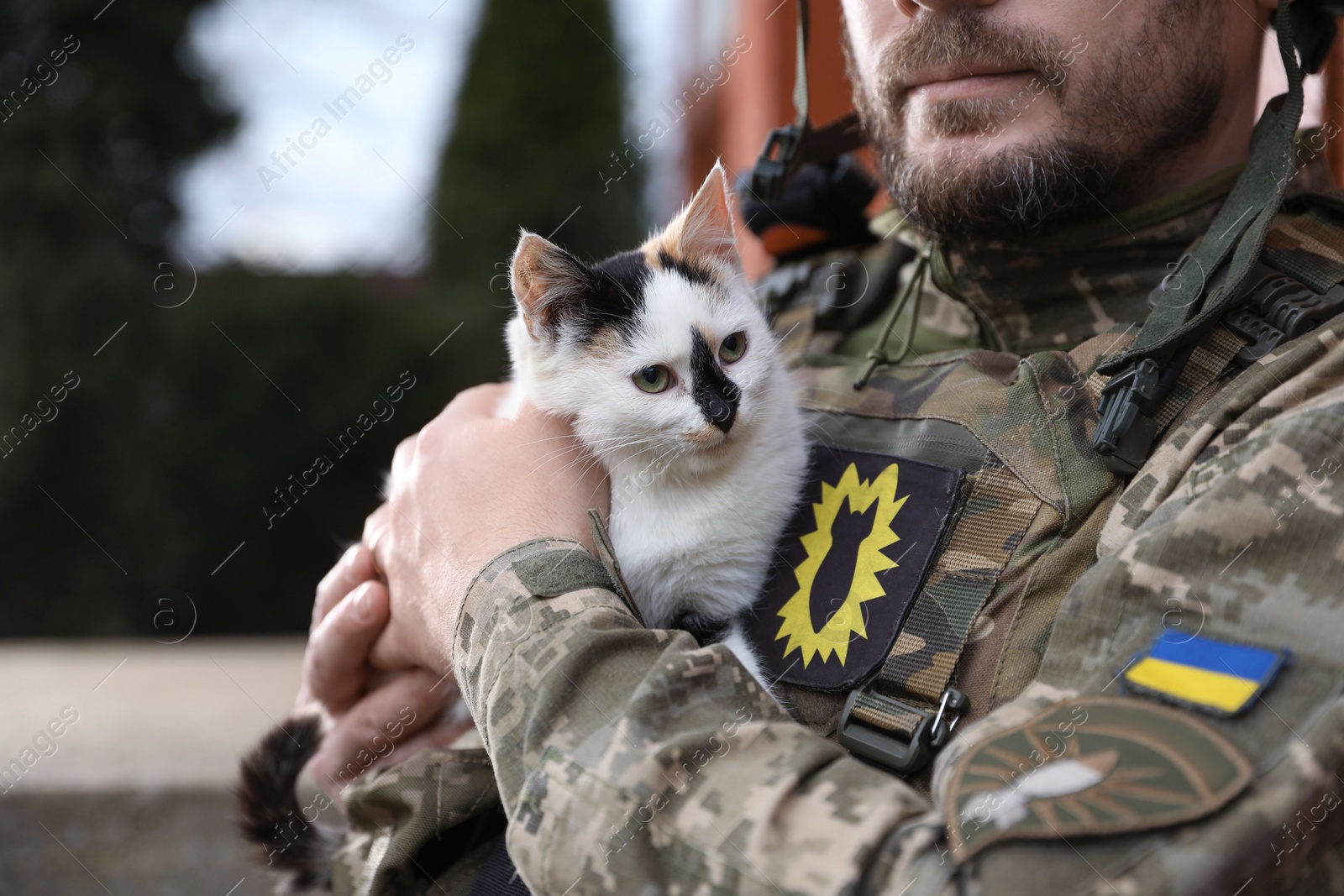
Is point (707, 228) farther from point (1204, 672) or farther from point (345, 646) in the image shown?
point (1204, 672)

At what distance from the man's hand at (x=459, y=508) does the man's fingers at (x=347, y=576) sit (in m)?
0.03

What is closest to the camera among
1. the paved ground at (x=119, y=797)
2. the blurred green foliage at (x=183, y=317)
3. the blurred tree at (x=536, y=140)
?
the paved ground at (x=119, y=797)

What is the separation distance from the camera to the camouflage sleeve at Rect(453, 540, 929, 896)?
86 cm

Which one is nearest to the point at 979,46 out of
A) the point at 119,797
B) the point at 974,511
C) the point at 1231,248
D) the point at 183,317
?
the point at 1231,248

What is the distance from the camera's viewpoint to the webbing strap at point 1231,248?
118 cm

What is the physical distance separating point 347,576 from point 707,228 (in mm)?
912

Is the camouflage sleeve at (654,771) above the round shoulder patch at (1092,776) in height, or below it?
above

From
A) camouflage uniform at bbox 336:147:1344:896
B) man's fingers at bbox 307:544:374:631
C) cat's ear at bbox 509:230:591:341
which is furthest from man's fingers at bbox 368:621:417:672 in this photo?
cat's ear at bbox 509:230:591:341

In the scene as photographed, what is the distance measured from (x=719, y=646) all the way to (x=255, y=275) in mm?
5213

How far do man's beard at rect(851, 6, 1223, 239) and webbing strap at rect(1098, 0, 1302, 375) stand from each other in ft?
0.39

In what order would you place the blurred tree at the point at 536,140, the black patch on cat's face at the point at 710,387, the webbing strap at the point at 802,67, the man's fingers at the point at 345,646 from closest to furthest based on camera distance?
the black patch on cat's face at the point at 710,387 → the man's fingers at the point at 345,646 → the webbing strap at the point at 802,67 → the blurred tree at the point at 536,140

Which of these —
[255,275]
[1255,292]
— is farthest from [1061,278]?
[255,275]

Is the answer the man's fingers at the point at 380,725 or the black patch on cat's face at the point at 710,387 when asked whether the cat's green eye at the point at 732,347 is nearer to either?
the black patch on cat's face at the point at 710,387

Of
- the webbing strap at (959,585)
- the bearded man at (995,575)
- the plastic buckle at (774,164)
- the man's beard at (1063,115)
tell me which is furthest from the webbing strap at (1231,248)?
the plastic buckle at (774,164)
